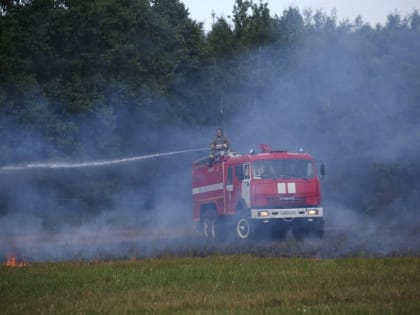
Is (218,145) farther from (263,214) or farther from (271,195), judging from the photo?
(263,214)

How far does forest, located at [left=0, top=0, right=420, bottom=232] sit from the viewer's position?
3092 centimetres

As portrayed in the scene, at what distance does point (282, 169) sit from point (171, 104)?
77.8 feet

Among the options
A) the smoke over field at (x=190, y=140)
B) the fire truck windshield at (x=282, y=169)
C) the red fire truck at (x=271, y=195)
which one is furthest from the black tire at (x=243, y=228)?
the smoke over field at (x=190, y=140)

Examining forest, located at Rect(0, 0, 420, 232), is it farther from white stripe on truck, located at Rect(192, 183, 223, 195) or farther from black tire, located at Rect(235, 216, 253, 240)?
black tire, located at Rect(235, 216, 253, 240)

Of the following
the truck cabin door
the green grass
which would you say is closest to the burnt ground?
the truck cabin door

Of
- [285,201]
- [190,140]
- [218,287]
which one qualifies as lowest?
[218,287]

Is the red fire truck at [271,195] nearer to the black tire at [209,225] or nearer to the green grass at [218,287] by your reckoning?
the black tire at [209,225]

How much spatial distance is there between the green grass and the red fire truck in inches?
213

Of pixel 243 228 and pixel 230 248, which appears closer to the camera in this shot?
pixel 230 248

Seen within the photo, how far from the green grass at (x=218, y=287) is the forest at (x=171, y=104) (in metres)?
16.3

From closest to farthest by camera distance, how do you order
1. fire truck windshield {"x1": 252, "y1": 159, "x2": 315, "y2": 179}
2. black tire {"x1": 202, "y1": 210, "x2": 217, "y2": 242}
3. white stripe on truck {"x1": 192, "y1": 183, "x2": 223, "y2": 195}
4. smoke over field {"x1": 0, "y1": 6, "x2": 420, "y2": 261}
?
fire truck windshield {"x1": 252, "y1": 159, "x2": 315, "y2": 179} < white stripe on truck {"x1": 192, "y1": 183, "x2": 223, "y2": 195} < black tire {"x1": 202, "y1": 210, "x2": 217, "y2": 242} < smoke over field {"x1": 0, "y1": 6, "x2": 420, "y2": 261}

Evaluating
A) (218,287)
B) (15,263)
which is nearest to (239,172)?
(15,263)

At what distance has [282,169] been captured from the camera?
70.1 ft

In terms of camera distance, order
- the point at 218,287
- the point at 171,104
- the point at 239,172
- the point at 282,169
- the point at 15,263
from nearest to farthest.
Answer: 1. the point at 218,287
2. the point at 15,263
3. the point at 282,169
4. the point at 239,172
5. the point at 171,104
